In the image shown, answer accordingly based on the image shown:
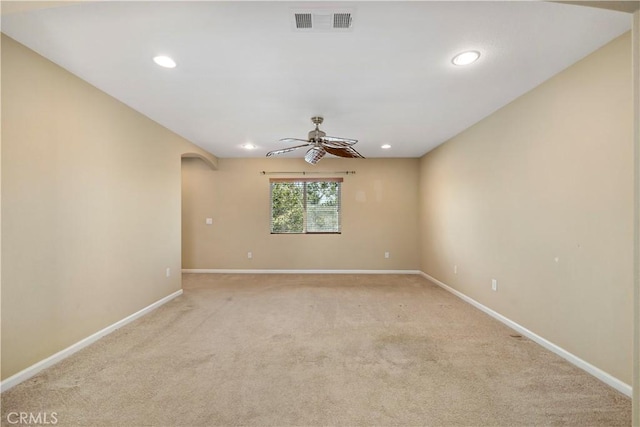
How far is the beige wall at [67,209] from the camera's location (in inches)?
77.9

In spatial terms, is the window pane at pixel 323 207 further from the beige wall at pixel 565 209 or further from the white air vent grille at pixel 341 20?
the white air vent grille at pixel 341 20

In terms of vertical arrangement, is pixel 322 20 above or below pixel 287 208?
above

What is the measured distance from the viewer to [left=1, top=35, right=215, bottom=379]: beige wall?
1.98 m

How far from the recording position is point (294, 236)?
5875 mm

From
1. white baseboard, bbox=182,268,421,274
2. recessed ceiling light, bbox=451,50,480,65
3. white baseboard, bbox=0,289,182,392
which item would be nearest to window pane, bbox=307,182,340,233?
white baseboard, bbox=182,268,421,274

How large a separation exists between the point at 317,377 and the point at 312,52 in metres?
2.44

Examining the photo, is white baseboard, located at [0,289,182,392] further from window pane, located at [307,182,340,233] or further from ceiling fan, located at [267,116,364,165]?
window pane, located at [307,182,340,233]

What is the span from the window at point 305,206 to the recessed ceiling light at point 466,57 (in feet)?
12.6

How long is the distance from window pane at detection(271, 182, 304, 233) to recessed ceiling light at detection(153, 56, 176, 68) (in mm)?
3737

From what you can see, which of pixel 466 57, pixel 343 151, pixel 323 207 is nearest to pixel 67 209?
pixel 343 151

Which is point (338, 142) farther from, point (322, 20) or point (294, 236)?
point (294, 236)

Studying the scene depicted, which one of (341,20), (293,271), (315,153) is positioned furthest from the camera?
(293,271)

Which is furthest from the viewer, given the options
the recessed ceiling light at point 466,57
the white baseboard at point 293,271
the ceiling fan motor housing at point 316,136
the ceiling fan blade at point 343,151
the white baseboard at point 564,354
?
the white baseboard at point 293,271

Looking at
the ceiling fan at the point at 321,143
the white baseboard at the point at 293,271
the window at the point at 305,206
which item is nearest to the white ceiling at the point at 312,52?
the ceiling fan at the point at 321,143
